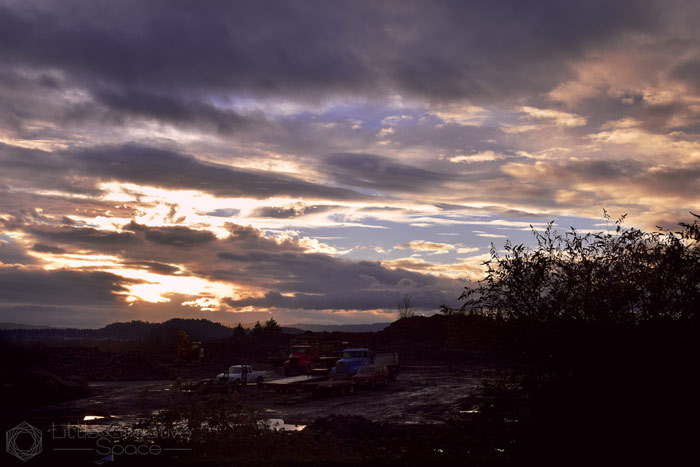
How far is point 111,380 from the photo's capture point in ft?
144

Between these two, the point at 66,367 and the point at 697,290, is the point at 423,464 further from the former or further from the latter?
the point at 66,367

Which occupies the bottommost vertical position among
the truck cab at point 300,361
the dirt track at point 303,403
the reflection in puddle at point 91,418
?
the dirt track at point 303,403

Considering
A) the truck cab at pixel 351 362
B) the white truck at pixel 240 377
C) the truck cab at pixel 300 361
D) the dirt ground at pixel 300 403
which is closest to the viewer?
the dirt ground at pixel 300 403

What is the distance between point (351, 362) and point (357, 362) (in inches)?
18.4

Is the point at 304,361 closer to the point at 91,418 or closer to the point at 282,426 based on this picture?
the point at 91,418

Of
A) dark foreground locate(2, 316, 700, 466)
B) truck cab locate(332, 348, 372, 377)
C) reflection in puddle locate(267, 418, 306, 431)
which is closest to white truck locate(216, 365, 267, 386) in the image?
truck cab locate(332, 348, 372, 377)

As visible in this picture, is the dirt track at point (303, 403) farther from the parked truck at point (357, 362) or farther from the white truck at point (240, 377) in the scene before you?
the parked truck at point (357, 362)

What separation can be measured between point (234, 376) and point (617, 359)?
1174 inches

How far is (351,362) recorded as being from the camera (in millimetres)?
36531

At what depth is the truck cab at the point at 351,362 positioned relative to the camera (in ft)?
117

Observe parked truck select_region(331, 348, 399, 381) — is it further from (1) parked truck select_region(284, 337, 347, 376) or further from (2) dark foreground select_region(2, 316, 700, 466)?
(2) dark foreground select_region(2, 316, 700, 466)

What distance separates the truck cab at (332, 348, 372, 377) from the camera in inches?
1405

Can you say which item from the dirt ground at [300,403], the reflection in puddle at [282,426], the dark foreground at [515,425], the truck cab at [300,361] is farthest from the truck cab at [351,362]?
→ the dark foreground at [515,425]

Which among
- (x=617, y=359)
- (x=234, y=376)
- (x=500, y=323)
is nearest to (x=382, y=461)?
(x=500, y=323)
